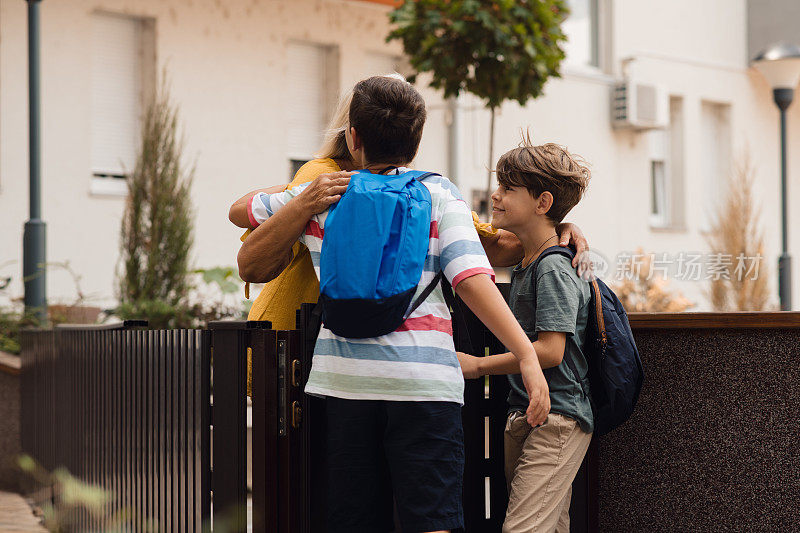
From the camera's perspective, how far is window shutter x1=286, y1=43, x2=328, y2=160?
12.4 metres

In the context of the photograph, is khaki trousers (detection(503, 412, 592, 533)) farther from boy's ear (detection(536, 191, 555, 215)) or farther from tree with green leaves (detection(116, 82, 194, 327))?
tree with green leaves (detection(116, 82, 194, 327))

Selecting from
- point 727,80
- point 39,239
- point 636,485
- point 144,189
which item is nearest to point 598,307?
point 636,485

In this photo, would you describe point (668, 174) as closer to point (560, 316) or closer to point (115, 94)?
point (115, 94)

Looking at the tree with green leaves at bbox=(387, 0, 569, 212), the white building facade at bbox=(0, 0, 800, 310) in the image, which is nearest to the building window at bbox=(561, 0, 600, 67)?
the white building facade at bbox=(0, 0, 800, 310)

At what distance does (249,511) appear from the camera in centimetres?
338

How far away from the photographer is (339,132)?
2.98 m

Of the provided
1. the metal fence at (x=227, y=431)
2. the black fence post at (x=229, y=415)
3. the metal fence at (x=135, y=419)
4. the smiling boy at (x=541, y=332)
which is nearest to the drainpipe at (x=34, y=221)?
the metal fence at (x=135, y=419)

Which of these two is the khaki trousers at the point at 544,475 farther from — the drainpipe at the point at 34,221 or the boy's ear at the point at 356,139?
the drainpipe at the point at 34,221

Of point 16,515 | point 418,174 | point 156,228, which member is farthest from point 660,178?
point 418,174

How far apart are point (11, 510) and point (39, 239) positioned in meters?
2.16

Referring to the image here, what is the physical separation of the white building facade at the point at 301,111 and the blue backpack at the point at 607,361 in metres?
4.02

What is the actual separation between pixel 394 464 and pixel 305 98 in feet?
33.8

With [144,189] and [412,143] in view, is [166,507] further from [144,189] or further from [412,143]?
[144,189]

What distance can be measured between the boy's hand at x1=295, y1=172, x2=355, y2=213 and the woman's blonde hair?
0.20m
